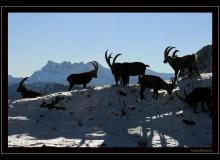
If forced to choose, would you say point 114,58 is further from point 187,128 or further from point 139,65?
point 187,128

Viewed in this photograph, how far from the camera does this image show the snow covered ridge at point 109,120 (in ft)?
63.3

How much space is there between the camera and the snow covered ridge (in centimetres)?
1930

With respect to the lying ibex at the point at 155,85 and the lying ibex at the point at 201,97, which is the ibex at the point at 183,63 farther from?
the lying ibex at the point at 201,97

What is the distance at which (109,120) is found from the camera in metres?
23.5

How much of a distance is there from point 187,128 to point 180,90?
6040 millimetres

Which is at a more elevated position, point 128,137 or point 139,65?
point 139,65

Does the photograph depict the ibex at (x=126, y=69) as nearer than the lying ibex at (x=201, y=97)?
No
